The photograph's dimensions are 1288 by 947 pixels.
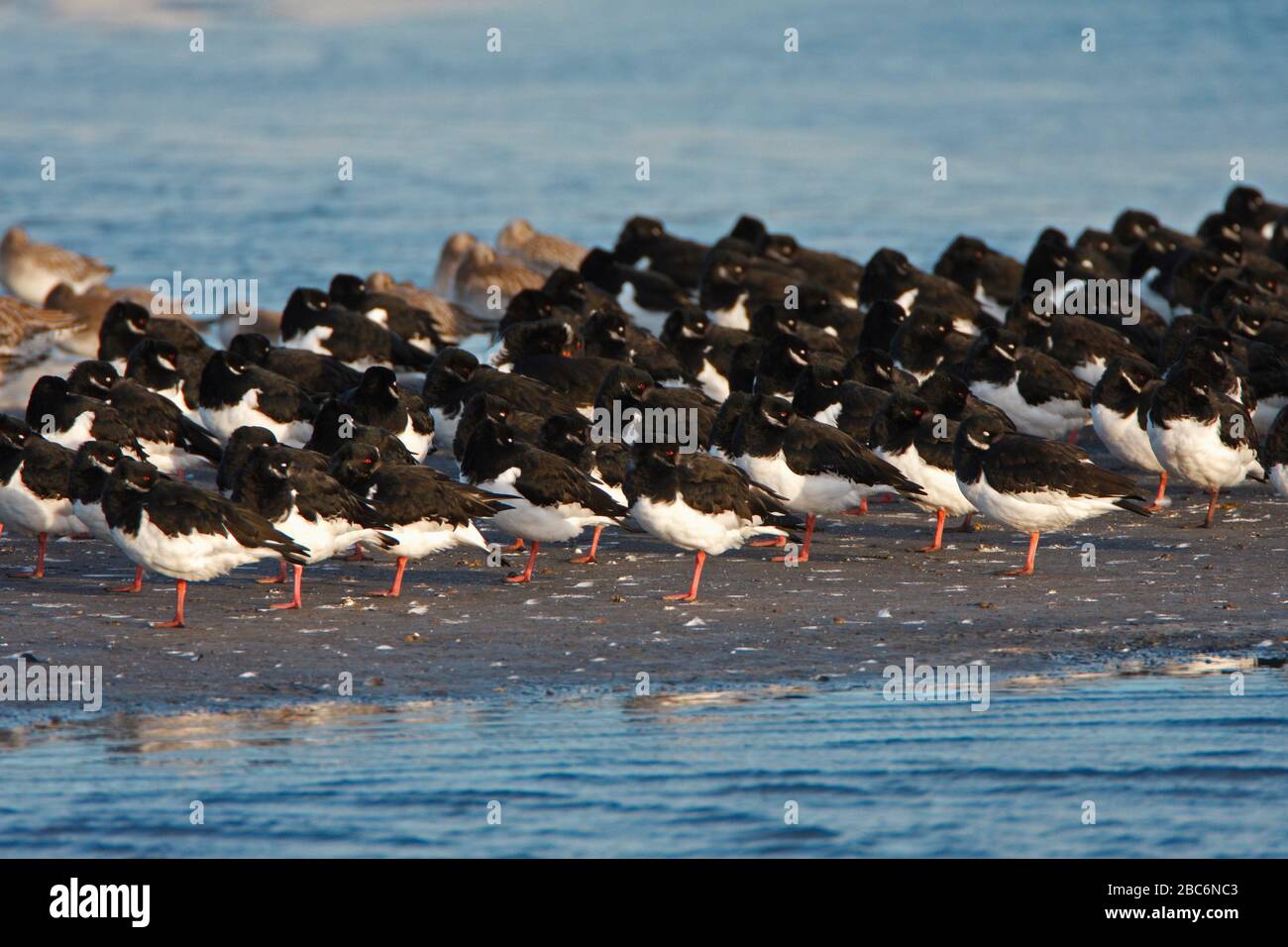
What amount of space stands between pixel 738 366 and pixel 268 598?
7003 mm

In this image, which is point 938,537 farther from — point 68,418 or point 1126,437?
point 68,418

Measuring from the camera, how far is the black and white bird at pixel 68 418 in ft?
46.2

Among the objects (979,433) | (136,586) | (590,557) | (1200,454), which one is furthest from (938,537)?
(136,586)

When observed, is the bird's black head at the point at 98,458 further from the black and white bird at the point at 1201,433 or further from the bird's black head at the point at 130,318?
the black and white bird at the point at 1201,433

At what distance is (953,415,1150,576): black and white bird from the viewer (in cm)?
1217

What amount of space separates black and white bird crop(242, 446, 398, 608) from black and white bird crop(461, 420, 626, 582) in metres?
0.99

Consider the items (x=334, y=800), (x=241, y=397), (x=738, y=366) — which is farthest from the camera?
(x=738, y=366)

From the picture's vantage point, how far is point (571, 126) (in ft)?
153

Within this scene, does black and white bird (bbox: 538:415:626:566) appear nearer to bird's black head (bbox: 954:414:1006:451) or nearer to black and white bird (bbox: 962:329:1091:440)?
bird's black head (bbox: 954:414:1006:451)

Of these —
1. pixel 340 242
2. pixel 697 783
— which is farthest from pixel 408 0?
pixel 697 783

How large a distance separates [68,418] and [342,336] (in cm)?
514

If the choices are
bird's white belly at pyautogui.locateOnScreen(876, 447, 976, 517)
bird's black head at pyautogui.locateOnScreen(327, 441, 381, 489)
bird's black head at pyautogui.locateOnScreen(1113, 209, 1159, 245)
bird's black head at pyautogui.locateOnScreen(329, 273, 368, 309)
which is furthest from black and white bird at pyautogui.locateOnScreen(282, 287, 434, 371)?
bird's black head at pyautogui.locateOnScreen(1113, 209, 1159, 245)

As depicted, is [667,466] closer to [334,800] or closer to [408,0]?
[334,800]

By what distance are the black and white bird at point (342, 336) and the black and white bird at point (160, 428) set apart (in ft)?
12.5
